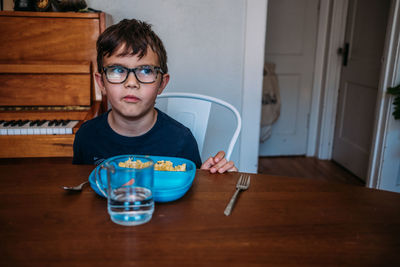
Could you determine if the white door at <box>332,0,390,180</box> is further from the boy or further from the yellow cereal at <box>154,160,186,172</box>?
the yellow cereal at <box>154,160,186,172</box>

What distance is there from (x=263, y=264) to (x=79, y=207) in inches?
17.0

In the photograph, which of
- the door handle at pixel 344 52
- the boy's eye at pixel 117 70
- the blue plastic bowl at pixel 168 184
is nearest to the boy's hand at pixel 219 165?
the blue plastic bowl at pixel 168 184

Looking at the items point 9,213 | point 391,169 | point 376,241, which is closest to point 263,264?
point 376,241

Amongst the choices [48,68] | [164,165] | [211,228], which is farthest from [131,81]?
[48,68]

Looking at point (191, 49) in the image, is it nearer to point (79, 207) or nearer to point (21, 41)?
point (21, 41)

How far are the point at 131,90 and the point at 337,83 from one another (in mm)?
2855

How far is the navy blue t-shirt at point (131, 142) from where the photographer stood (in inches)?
50.4

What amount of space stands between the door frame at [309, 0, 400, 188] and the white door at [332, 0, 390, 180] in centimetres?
7

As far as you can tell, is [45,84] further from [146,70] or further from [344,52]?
[344,52]

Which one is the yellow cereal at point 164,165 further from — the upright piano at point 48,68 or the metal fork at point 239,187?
the upright piano at point 48,68

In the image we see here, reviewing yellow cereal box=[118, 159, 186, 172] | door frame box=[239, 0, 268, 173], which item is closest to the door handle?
door frame box=[239, 0, 268, 173]

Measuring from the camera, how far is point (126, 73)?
1138 mm

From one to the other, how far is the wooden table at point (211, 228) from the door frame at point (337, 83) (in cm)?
186

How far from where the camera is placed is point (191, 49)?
8.05 ft
